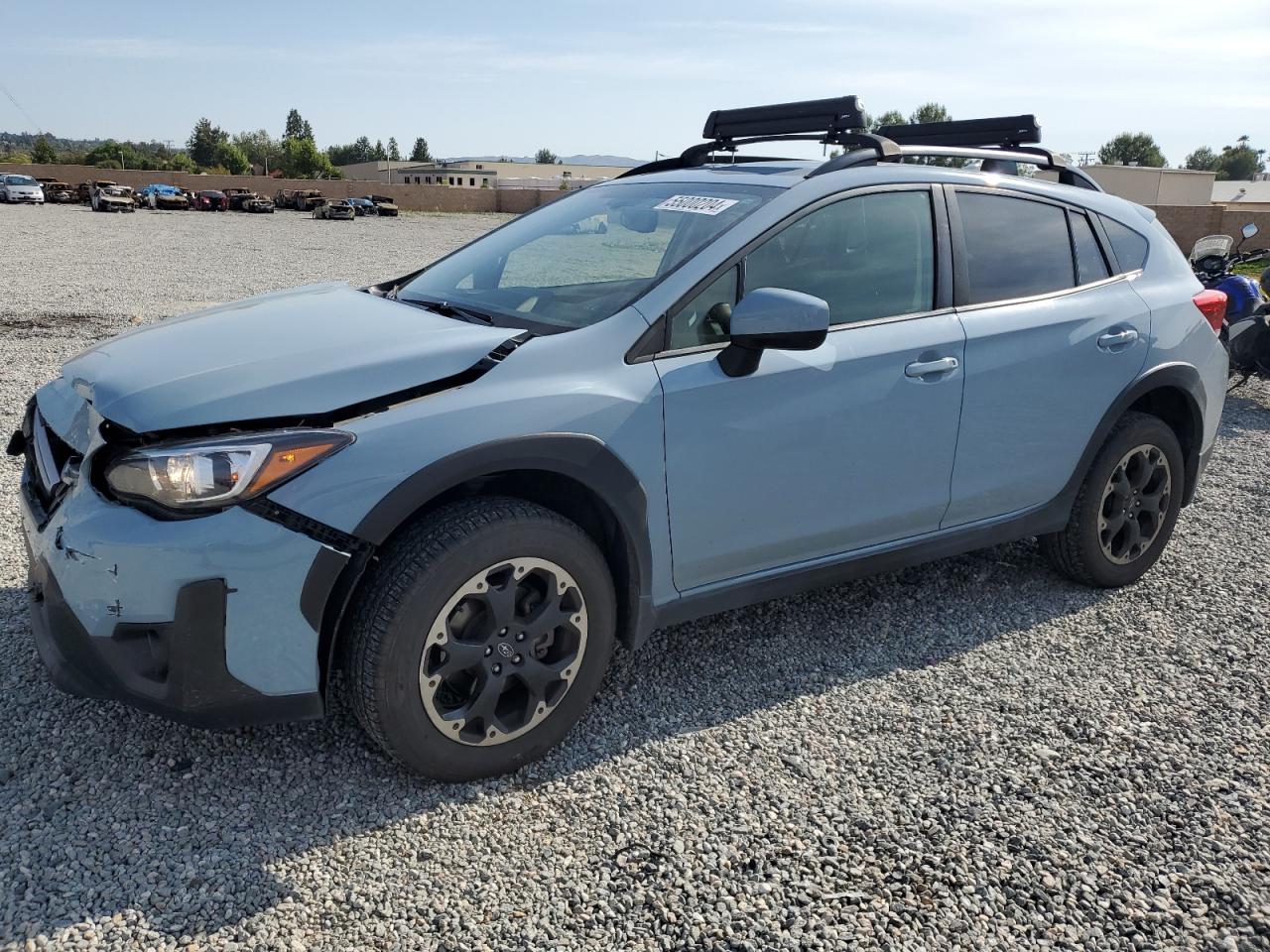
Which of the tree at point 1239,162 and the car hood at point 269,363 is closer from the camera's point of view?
the car hood at point 269,363

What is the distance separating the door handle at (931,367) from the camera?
3.58m

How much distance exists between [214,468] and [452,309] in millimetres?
1239

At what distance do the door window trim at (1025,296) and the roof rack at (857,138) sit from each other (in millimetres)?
217

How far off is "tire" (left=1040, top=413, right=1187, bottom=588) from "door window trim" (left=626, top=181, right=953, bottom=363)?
1.18 m

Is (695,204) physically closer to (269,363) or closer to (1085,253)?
(269,363)

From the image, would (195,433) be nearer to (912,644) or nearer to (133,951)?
(133,951)

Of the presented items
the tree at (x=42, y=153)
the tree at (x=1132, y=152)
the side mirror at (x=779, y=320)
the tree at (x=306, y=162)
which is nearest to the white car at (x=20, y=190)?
the tree at (x=42, y=153)

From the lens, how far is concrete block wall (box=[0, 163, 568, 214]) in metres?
59.9

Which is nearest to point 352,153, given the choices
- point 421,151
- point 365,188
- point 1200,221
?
point 421,151

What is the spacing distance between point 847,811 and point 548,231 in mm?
2481

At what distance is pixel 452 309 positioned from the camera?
356 cm

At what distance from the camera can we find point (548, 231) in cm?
411

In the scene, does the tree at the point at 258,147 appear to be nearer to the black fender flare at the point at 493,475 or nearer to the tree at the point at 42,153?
the tree at the point at 42,153

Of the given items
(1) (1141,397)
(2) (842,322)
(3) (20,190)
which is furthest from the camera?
(3) (20,190)
